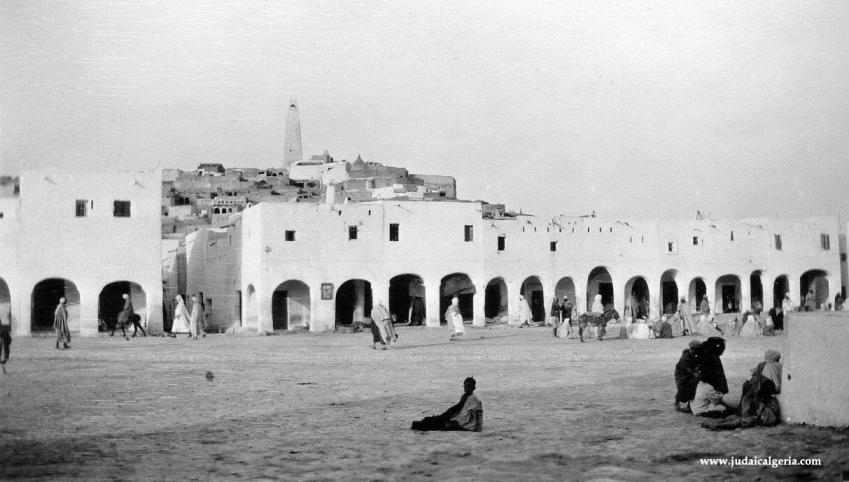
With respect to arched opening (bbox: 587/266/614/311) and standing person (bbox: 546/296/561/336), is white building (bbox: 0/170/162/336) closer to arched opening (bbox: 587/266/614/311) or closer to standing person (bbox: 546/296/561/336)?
standing person (bbox: 546/296/561/336)

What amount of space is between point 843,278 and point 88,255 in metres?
32.4

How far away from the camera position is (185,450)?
7422 millimetres

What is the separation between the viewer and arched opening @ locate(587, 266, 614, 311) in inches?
1430

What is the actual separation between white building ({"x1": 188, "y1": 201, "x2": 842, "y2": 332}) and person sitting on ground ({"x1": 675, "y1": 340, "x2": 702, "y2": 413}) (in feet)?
68.2

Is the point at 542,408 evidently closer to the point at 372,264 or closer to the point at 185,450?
the point at 185,450

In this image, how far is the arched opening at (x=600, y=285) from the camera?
36.3m

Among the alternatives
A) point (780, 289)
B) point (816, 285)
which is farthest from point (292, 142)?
point (816, 285)

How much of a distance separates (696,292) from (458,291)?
11539mm

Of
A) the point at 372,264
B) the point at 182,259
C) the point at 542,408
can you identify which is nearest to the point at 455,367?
the point at 542,408

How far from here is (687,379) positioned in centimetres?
939

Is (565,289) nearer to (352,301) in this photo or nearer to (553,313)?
(553,313)

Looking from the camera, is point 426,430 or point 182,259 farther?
point 182,259

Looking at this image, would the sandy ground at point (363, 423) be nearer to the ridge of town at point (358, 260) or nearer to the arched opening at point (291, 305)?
the ridge of town at point (358, 260)

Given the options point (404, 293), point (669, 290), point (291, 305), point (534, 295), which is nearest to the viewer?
point (291, 305)
